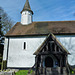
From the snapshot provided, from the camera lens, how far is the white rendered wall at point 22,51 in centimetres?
1384

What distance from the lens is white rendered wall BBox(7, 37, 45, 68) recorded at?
13.8m

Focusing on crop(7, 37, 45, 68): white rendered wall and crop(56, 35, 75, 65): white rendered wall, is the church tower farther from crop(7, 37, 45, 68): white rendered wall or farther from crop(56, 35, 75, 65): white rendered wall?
crop(56, 35, 75, 65): white rendered wall

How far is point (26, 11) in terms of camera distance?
61.4ft

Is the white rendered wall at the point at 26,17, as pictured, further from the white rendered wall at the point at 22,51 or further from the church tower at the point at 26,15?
the white rendered wall at the point at 22,51

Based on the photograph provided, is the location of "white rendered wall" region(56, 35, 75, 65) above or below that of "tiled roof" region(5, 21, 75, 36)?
below

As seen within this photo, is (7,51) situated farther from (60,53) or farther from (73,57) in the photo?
(73,57)

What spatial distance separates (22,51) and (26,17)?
298 inches

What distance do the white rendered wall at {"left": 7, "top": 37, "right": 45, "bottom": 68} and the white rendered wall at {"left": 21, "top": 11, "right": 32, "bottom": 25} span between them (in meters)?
4.69

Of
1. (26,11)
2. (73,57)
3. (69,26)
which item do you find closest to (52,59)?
(73,57)

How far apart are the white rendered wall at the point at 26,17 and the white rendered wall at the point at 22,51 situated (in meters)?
4.69

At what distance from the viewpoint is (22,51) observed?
14.2m

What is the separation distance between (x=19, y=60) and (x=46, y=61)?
4250mm

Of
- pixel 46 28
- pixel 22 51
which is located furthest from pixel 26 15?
pixel 22 51

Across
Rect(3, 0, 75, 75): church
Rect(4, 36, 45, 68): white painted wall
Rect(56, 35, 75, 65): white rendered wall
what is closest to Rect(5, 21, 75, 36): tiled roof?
Rect(3, 0, 75, 75): church
